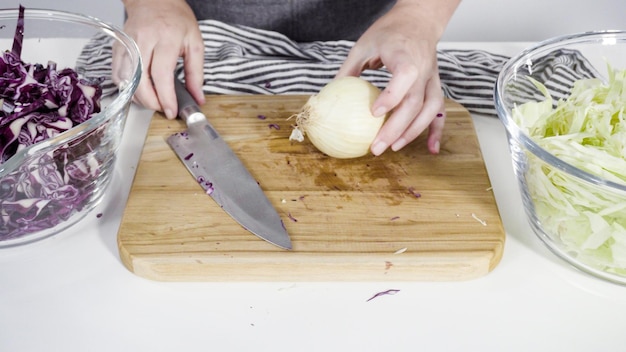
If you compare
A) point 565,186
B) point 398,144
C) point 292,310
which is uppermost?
point 565,186

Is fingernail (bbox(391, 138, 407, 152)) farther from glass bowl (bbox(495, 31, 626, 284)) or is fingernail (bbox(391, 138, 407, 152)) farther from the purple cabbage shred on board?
the purple cabbage shred on board

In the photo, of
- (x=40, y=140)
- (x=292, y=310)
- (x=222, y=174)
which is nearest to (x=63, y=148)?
(x=40, y=140)

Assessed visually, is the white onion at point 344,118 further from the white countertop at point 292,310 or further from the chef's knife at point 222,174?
the white countertop at point 292,310

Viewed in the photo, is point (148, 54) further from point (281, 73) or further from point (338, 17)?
point (338, 17)

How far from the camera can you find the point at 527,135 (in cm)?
98

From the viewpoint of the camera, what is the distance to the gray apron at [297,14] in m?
1.65

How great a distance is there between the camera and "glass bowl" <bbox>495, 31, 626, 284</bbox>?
37.3 inches

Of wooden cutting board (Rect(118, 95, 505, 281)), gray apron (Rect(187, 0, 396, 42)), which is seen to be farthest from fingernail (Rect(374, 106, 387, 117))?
gray apron (Rect(187, 0, 396, 42))

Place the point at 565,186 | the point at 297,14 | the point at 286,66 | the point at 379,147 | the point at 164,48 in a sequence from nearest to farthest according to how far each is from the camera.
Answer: the point at 565,186, the point at 379,147, the point at 164,48, the point at 286,66, the point at 297,14

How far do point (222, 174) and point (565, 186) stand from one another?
0.56 metres

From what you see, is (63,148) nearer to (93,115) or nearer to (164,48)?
(93,115)

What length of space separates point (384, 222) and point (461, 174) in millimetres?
200

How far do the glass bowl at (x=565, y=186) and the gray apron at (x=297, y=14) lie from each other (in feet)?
1.93

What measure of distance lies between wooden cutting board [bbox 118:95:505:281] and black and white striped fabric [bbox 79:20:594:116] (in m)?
0.14
